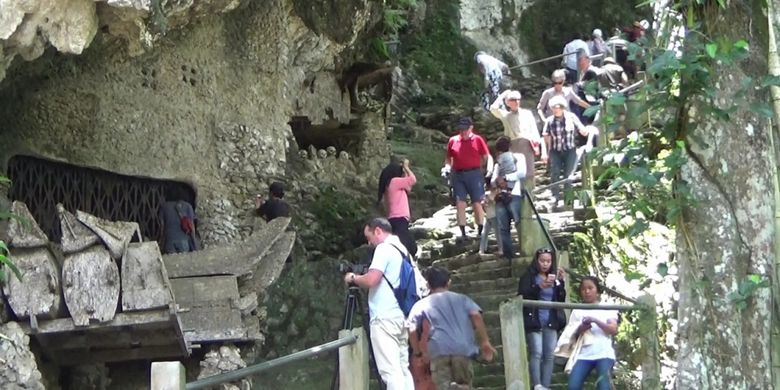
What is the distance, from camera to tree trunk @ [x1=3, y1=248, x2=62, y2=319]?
37.6 ft

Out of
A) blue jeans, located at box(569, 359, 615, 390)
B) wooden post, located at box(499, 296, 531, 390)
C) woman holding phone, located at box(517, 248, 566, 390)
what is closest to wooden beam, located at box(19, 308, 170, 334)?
wooden post, located at box(499, 296, 531, 390)

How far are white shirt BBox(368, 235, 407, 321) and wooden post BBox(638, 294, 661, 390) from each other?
6.06ft

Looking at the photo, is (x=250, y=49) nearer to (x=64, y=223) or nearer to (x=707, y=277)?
(x=64, y=223)

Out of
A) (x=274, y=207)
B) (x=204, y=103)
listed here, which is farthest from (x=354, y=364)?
(x=204, y=103)

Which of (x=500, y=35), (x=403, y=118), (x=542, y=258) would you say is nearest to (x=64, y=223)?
(x=542, y=258)

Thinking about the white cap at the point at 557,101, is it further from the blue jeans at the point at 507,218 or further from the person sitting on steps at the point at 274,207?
the person sitting on steps at the point at 274,207

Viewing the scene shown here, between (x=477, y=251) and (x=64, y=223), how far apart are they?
6.08m

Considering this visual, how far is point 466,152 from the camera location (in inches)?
641

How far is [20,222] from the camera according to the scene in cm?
1159

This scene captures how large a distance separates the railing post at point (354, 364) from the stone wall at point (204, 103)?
4.79 m

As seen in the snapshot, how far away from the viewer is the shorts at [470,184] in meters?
16.4

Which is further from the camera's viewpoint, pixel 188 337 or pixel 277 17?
pixel 277 17

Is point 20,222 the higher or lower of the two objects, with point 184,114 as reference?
lower

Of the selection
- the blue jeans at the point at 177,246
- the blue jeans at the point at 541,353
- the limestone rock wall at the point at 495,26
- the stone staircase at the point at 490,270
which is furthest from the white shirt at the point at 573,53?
the blue jeans at the point at 541,353
